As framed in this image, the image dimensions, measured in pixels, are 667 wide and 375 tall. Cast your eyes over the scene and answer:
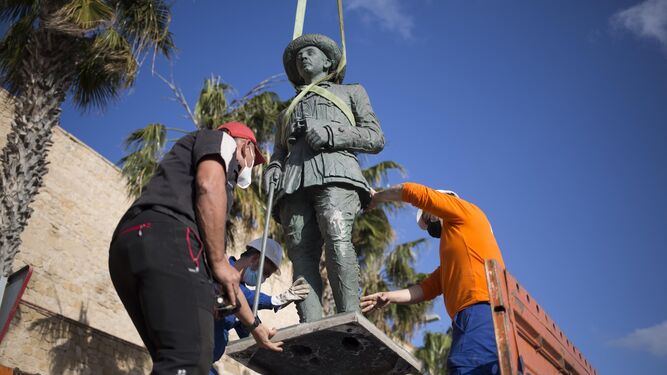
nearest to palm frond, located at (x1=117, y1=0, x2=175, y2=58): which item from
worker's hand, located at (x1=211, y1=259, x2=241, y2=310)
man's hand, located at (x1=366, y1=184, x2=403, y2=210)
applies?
man's hand, located at (x1=366, y1=184, x2=403, y2=210)

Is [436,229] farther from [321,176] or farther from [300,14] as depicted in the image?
[300,14]

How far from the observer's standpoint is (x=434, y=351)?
31.1 metres

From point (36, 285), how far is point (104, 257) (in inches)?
116

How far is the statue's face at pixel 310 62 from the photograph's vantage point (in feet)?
17.6

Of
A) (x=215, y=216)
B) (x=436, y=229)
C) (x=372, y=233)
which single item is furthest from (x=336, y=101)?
(x=372, y=233)

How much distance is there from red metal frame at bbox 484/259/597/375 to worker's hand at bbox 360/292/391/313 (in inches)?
48.3

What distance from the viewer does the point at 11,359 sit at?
8.80 m

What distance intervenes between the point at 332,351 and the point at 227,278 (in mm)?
1557

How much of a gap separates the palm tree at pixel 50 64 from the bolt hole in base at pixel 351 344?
6.31 meters

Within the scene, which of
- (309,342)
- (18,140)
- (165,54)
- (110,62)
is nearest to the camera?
(309,342)

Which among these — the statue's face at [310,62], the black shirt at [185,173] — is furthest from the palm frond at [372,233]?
the black shirt at [185,173]

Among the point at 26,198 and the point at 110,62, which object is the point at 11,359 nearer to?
the point at 26,198

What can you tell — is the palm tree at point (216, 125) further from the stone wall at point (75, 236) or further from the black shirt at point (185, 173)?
the black shirt at point (185, 173)

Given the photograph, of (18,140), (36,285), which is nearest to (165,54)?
(18,140)
